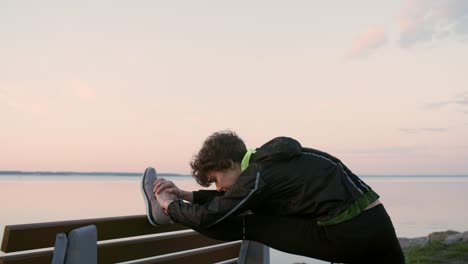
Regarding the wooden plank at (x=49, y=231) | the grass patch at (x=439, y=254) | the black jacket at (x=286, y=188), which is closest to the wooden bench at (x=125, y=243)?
the wooden plank at (x=49, y=231)

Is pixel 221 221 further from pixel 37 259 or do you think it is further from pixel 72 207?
pixel 72 207

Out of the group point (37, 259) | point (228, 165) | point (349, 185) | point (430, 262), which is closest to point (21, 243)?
point (37, 259)

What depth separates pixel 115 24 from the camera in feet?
46.7

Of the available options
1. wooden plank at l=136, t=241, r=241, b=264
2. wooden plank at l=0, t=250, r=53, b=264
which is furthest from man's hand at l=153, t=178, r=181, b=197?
wooden plank at l=0, t=250, r=53, b=264

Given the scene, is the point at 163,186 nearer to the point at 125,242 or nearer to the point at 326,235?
the point at 125,242

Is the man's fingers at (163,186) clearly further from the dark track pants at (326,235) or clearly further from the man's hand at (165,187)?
the dark track pants at (326,235)

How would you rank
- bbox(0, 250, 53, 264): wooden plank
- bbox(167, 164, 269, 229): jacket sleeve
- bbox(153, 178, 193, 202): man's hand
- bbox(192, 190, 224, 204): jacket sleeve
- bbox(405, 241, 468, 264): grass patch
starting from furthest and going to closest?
bbox(405, 241, 468, 264): grass patch < bbox(192, 190, 224, 204): jacket sleeve < bbox(153, 178, 193, 202): man's hand < bbox(167, 164, 269, 229): jacket sleeve < bbox(0, 250, 53, 264): wooden plank

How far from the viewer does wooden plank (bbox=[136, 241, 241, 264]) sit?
305 centimetres

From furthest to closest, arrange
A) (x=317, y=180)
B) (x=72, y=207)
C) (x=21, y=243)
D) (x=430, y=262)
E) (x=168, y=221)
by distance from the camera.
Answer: (x=72, y=207)
(x=430, y=262)
(x=168, y=221)
(x=317, y=180)
(x=21, y=243)

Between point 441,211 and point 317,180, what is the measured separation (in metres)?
23.9

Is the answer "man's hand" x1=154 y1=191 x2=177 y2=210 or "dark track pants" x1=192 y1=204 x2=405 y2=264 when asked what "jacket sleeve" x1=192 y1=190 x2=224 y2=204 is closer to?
"man's hand" x1=154 y1=191 x2=177 y2=210

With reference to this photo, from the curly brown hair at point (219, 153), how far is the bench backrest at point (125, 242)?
0.41 meters

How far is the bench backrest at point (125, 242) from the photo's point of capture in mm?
2205

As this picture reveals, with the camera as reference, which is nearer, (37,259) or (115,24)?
(37,259)
